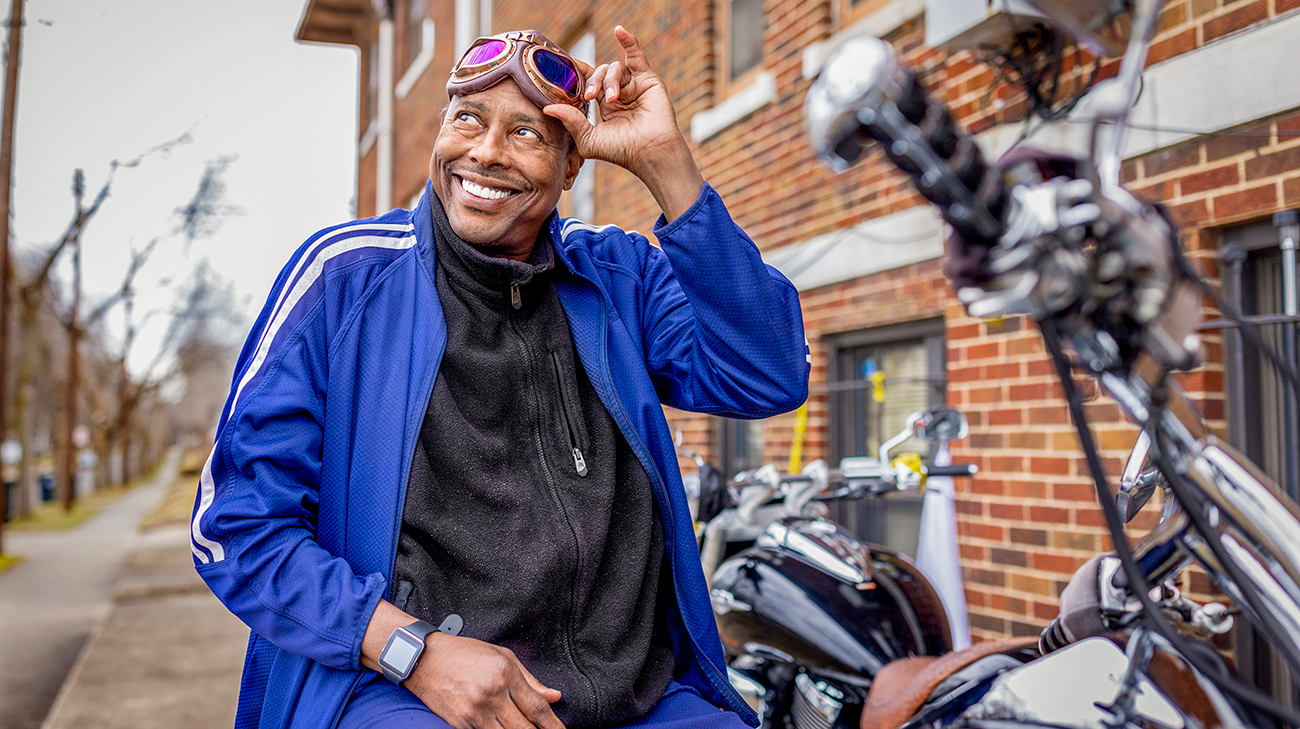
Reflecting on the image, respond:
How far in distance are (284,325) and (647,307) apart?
719mm

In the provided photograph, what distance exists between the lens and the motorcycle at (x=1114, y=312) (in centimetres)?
76

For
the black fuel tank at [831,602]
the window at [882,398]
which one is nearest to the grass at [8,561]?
the window at [882,398]

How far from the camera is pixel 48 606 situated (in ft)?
30.3

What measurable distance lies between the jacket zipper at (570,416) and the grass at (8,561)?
13342 millimetres

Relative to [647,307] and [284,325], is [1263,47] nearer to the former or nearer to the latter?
[647,307]

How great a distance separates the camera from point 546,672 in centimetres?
158

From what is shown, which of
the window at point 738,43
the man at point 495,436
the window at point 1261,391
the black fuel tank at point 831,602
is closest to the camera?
the man at point 495,436

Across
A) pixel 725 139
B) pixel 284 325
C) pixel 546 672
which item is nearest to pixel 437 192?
pixel 284 325

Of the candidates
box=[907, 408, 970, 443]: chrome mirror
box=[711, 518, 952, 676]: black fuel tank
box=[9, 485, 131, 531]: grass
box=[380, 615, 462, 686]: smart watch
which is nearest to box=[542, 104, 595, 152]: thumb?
box=[380, 615, 462, 686]: smart watch

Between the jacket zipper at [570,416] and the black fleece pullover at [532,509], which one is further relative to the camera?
the jacket zipper at [570,416]

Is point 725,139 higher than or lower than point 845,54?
higher

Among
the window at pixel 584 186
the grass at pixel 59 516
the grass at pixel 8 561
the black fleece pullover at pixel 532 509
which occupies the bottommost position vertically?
the grass at pixel 59 516

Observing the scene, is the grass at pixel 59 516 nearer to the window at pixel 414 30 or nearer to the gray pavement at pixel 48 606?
the gray pavement at pixel 48 606

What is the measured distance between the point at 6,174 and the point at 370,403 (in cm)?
1461
